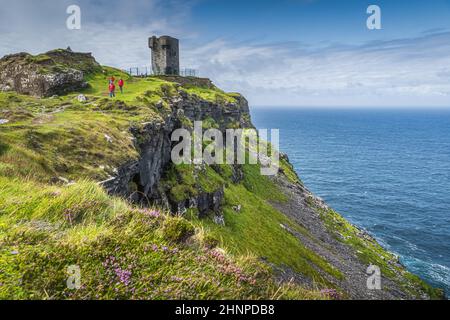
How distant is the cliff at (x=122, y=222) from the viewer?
20.3 feet

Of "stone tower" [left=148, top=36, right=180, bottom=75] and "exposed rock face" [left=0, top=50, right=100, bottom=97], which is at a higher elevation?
"stone tower" [left=148, top=36, right=180, bottom=75]

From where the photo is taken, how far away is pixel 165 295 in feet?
19.5

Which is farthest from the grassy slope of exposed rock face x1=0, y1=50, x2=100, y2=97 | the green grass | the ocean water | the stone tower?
the stone tower

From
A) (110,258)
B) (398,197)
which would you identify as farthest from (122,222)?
(398,197)

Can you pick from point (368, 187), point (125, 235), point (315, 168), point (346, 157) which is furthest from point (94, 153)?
point (346, 157)

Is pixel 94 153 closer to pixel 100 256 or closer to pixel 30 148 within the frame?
pixel 30 148

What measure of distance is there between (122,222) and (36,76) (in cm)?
4541

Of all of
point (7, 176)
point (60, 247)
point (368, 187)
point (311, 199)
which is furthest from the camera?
point (368, 187)

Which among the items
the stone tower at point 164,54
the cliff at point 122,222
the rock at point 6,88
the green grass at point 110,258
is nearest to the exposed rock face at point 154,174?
the cliff at point 122,222

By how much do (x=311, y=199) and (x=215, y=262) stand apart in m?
91.6

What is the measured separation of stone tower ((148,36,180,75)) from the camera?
368 ft

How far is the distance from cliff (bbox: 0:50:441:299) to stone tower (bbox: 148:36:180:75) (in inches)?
2072

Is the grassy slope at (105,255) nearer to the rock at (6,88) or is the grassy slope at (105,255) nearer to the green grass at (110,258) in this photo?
the green grass at (110,258)

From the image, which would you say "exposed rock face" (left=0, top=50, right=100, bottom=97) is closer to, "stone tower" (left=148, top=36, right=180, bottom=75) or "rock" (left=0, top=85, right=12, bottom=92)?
"rock" (left=0, top=85, right=12, bottom=92)
